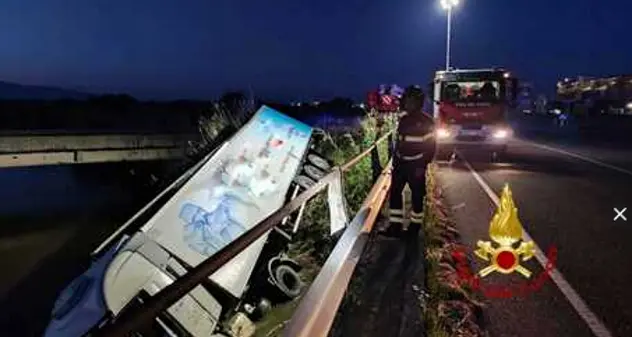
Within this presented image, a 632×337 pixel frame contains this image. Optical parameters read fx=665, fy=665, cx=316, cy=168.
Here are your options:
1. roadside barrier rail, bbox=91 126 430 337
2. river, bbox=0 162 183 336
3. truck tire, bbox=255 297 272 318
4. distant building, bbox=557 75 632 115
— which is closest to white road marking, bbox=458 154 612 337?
roadside barrier rail, bbox=91 126 430 337

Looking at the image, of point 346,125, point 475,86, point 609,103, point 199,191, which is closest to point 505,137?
point 475,86

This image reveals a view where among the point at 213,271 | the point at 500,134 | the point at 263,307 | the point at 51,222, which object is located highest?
the point at 213,271

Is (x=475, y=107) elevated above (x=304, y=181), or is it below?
below

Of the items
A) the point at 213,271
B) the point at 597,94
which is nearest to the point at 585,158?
the point at 213,271

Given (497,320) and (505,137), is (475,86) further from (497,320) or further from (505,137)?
(497,320)

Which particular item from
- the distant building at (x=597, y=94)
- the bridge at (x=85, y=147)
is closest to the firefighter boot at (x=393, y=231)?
the bridge at (x=85, y=147)

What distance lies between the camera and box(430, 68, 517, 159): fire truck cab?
22469mm

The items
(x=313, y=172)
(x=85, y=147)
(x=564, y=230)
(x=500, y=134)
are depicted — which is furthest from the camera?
(x=85, y=147)

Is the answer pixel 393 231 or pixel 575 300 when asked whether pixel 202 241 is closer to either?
pixel 393 231

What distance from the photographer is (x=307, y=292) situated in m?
3.34

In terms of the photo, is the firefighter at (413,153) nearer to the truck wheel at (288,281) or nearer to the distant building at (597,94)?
the truck wheel at (288,281)

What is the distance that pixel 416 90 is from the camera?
7996 mm

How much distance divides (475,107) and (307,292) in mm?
20178

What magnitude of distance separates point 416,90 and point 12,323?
986cm
